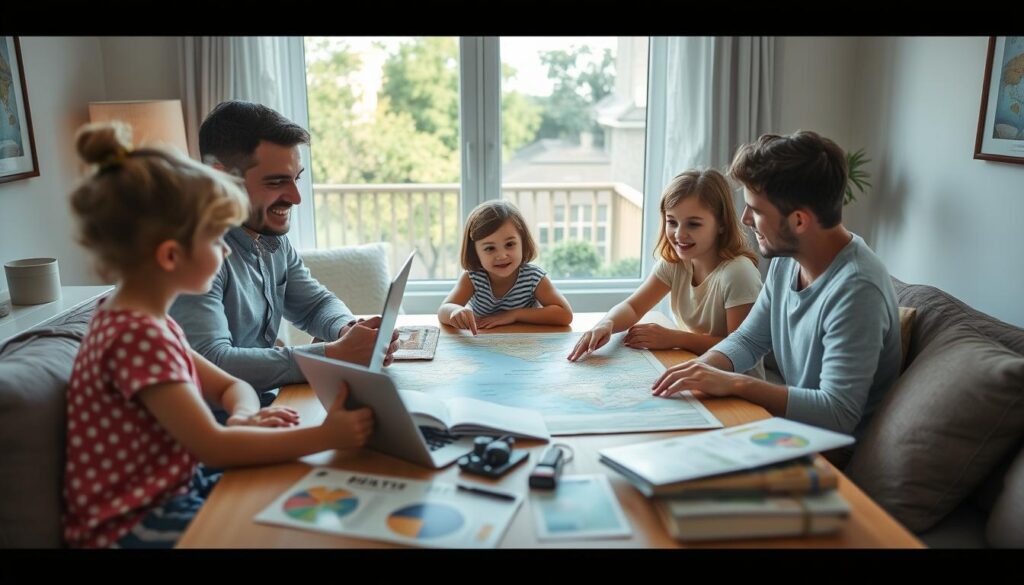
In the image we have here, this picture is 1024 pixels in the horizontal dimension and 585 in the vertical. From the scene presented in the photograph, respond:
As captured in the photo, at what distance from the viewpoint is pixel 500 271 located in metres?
2.40

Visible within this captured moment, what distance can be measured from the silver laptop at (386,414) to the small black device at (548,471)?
0.14 metres

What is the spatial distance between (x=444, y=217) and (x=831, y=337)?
2.48m

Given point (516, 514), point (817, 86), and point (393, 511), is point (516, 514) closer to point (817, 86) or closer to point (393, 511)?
point (393, 511)

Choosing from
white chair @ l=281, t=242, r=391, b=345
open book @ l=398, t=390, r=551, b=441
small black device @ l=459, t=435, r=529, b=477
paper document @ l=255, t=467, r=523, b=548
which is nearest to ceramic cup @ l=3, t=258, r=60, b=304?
white chair @ l=281, t=242, r=391, b=345

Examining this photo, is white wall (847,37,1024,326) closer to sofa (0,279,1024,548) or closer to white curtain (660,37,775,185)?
white curtain (660,37,775,185)

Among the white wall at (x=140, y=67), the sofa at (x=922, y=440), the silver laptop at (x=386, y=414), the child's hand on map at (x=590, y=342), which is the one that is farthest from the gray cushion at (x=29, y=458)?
the white wall at (x=140, y=67)

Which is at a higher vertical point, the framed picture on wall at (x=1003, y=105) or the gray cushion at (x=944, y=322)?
the framed picture on wall at (x=1003, y=105)

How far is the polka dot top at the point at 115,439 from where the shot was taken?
1.21 meters

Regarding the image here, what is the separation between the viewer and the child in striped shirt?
238 centimetres

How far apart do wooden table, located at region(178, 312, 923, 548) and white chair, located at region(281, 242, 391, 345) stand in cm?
A: 175

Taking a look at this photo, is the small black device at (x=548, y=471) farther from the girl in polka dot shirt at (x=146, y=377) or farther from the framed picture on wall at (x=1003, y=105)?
the framed picture on wall at (x=1003, y=105)
